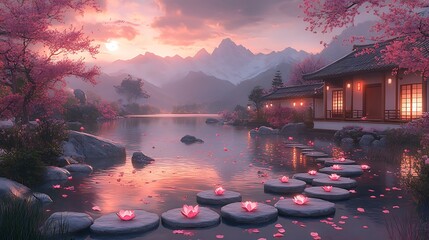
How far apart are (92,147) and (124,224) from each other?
33.0ft

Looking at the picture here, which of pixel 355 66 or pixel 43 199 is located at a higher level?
pixel 355 66

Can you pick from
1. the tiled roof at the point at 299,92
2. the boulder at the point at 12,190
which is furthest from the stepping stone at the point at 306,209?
the tiled roof at the point at 299,92

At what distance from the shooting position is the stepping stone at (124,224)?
644 centimetres

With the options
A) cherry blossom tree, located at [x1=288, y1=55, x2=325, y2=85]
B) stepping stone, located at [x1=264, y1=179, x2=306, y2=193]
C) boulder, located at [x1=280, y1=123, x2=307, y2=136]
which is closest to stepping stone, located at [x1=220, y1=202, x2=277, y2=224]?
stepping stone, located at [x1=264, y1=179, x2=306, y2=193]

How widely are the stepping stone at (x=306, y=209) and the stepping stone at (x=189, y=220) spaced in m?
1.36

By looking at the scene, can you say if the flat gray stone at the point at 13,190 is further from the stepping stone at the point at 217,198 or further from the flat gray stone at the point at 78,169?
the flat gray stone at the point at 78,169

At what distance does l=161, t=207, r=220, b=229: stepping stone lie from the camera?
6797mm

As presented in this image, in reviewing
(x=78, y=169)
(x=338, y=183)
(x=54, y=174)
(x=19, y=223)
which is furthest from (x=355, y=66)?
(x=19, y=223)

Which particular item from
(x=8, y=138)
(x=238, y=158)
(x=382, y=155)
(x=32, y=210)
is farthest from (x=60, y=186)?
(x=382, y=155)

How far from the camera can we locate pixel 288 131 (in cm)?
3028

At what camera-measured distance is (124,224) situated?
6.68 meters

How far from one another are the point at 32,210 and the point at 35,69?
10070 mm

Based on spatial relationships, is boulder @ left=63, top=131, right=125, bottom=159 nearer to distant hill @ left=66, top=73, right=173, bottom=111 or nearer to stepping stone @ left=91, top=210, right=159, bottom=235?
stepping stone @ left=91, top=210, right=159, bottom=235

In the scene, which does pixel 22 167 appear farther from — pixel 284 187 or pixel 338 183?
pixel 338 183
